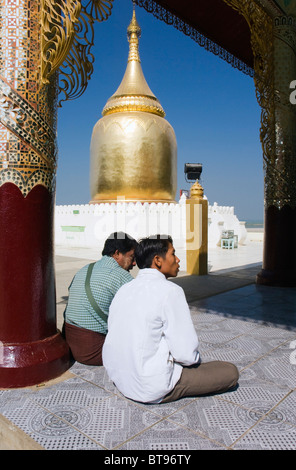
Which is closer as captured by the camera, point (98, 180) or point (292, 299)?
point (292, 299)

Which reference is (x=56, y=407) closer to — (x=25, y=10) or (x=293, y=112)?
(x=25, y=10)

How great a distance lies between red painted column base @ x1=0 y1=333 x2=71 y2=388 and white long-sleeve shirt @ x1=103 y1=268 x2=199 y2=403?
0.69 metres

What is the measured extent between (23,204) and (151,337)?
135 cm

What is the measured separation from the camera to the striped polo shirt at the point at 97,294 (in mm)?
2902

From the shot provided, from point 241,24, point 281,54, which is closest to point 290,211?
point 281,54

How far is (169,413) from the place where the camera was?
2.33 metres

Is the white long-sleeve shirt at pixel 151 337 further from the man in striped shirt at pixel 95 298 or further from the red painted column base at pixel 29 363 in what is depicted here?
the red painted column base at pixel 29 363

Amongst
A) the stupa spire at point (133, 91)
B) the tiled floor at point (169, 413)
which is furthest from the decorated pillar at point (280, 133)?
the stupa spire at point (133, 91)

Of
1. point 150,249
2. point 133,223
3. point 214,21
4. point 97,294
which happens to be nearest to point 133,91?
point 133,223

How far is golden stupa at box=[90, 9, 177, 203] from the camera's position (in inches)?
691

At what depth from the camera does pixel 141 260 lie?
2432 millimetres

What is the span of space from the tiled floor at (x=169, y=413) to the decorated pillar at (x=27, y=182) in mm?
250

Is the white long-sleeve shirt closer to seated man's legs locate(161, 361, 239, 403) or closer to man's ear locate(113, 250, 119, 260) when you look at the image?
seated man's legs locate(161, 361, 239, 403)
